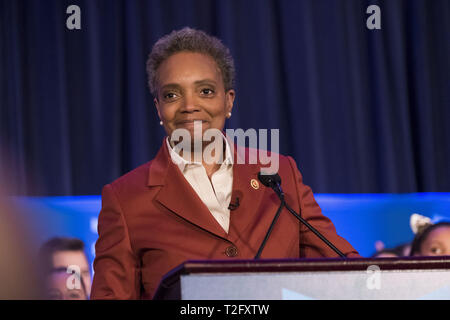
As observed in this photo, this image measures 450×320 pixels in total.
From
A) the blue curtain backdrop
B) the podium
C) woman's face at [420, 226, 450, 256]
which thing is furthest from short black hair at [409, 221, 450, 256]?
the podium

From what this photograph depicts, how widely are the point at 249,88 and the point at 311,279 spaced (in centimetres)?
215

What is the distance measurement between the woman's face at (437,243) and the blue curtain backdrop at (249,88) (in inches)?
10.9

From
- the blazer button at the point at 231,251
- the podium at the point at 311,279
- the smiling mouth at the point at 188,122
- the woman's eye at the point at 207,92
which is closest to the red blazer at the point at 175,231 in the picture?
the blazer button at the point at 231,251

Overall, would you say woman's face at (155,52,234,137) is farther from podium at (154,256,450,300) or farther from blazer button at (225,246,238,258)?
podium at (154,256,450,300)

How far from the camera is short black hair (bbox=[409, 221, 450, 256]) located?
9.61 ft

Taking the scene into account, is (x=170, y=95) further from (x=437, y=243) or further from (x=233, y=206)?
(x=437, y=243)

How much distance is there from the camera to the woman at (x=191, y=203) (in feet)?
5.40

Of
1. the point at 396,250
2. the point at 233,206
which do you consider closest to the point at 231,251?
the point at 233,206

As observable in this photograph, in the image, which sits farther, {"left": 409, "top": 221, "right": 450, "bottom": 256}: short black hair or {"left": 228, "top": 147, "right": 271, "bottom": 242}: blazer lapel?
{"left": 409, "top": 221, "right": 450, "bottom": 256}: short black hair

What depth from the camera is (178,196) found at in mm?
1745

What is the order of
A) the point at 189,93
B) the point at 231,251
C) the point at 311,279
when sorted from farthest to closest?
the point at 189,93
the point at 231,251
the point at 311,279

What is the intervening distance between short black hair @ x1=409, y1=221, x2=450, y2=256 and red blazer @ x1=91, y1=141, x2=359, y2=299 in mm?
1310
